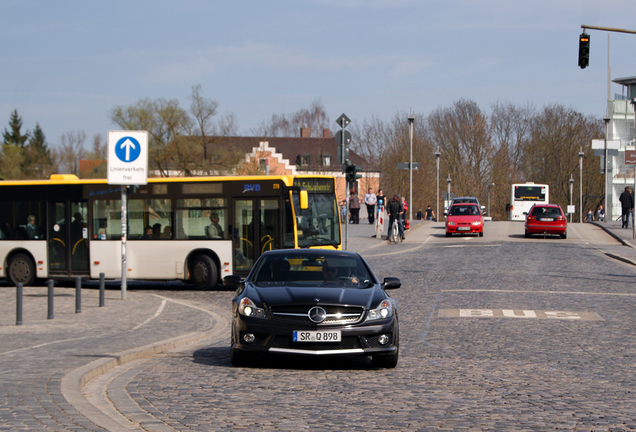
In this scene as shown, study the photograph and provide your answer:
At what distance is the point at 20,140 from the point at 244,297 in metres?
97.4

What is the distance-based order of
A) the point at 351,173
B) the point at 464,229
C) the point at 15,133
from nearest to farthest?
the point at 351,173 < the point at 464,229 < the point at 15,133

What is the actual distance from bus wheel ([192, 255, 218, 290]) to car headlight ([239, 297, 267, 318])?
10553 mm

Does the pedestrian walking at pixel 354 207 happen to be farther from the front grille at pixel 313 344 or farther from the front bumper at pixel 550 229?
the front grille at pixel 313 344

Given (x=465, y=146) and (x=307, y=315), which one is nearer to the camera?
(x=307, y=315)

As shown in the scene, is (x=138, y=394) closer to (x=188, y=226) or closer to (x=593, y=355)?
(x=593, y=355)

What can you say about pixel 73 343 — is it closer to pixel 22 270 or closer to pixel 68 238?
pixel 68 238

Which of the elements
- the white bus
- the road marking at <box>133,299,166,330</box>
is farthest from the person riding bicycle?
the white bus

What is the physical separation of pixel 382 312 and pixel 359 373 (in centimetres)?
69

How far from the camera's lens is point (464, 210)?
40.0m

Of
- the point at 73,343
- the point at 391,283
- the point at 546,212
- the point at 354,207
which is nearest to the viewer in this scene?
the point at 391,283

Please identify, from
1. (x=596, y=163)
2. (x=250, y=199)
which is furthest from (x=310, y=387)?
(x=596, y=163)

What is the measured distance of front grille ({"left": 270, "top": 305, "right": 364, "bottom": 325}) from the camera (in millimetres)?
8297

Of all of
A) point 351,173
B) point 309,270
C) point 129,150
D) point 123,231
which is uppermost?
point 129,150

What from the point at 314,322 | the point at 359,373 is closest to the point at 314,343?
the point at 314,322
